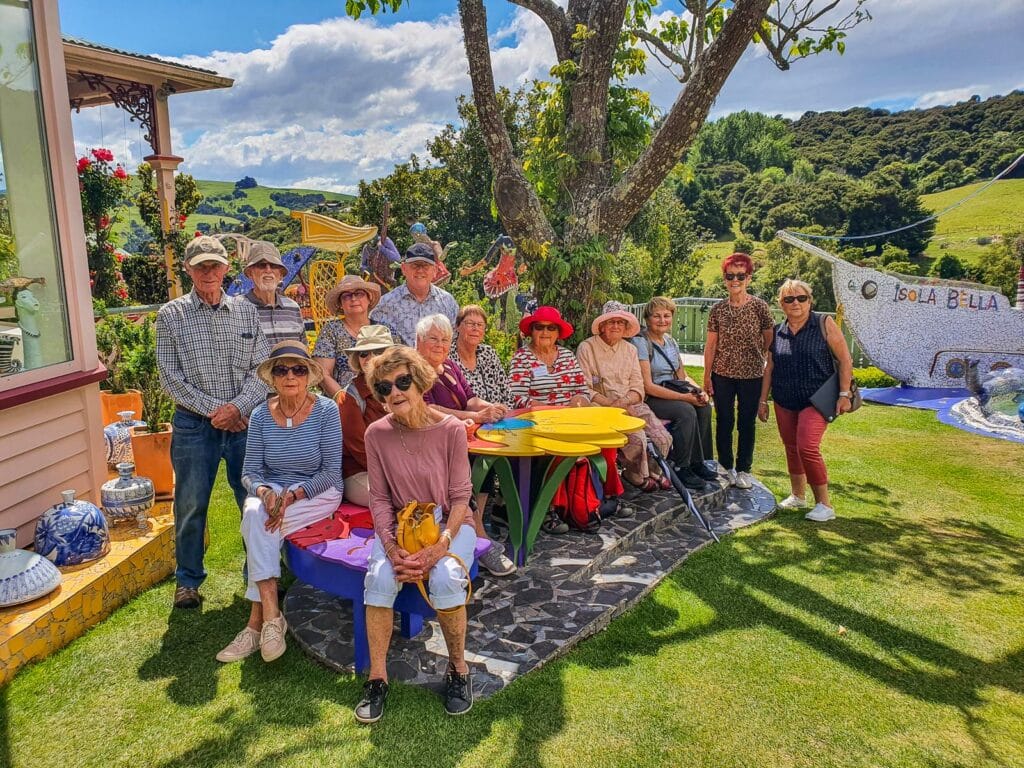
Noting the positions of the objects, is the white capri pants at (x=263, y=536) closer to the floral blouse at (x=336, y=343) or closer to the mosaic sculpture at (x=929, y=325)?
the floral blouse at (x=336, y=343)

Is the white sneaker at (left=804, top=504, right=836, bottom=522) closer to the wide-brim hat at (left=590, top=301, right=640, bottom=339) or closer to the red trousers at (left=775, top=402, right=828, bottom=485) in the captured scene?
the red trousers at (left=775, top=402, right=828, bottom=485)

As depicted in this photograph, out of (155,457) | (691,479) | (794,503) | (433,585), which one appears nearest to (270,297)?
(155,457)

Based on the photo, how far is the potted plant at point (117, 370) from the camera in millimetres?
5426

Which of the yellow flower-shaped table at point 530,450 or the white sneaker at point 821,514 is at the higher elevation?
the yellow flower-shaped table at point 530,450

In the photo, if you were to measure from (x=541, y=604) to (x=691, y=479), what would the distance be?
2184 millimetres

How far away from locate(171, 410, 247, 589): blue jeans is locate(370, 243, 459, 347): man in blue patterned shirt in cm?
118

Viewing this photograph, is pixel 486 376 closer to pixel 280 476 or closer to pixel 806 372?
pixel 280 476

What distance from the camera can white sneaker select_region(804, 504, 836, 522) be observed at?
4.75 m

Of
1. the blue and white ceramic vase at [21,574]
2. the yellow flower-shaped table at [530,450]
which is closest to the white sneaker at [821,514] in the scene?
the yellow flower-shaped table at [530,450]

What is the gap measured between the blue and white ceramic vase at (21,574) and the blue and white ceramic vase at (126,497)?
59 cm

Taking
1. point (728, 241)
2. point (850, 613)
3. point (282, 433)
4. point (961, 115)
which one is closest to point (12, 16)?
point (282, 433)

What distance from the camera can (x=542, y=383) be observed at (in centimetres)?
448

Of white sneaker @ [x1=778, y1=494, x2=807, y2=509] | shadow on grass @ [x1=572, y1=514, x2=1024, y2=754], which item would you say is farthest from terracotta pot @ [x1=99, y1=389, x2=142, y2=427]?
white sneaker @ [x1=778, y1=494, x2=807, y2=509]

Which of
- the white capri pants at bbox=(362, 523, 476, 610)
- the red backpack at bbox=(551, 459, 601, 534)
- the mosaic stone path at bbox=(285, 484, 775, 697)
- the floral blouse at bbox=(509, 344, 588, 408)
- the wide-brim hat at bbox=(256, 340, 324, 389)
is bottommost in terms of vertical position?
the mosaic stone path at bbox=(285, 484, 775, 697)
